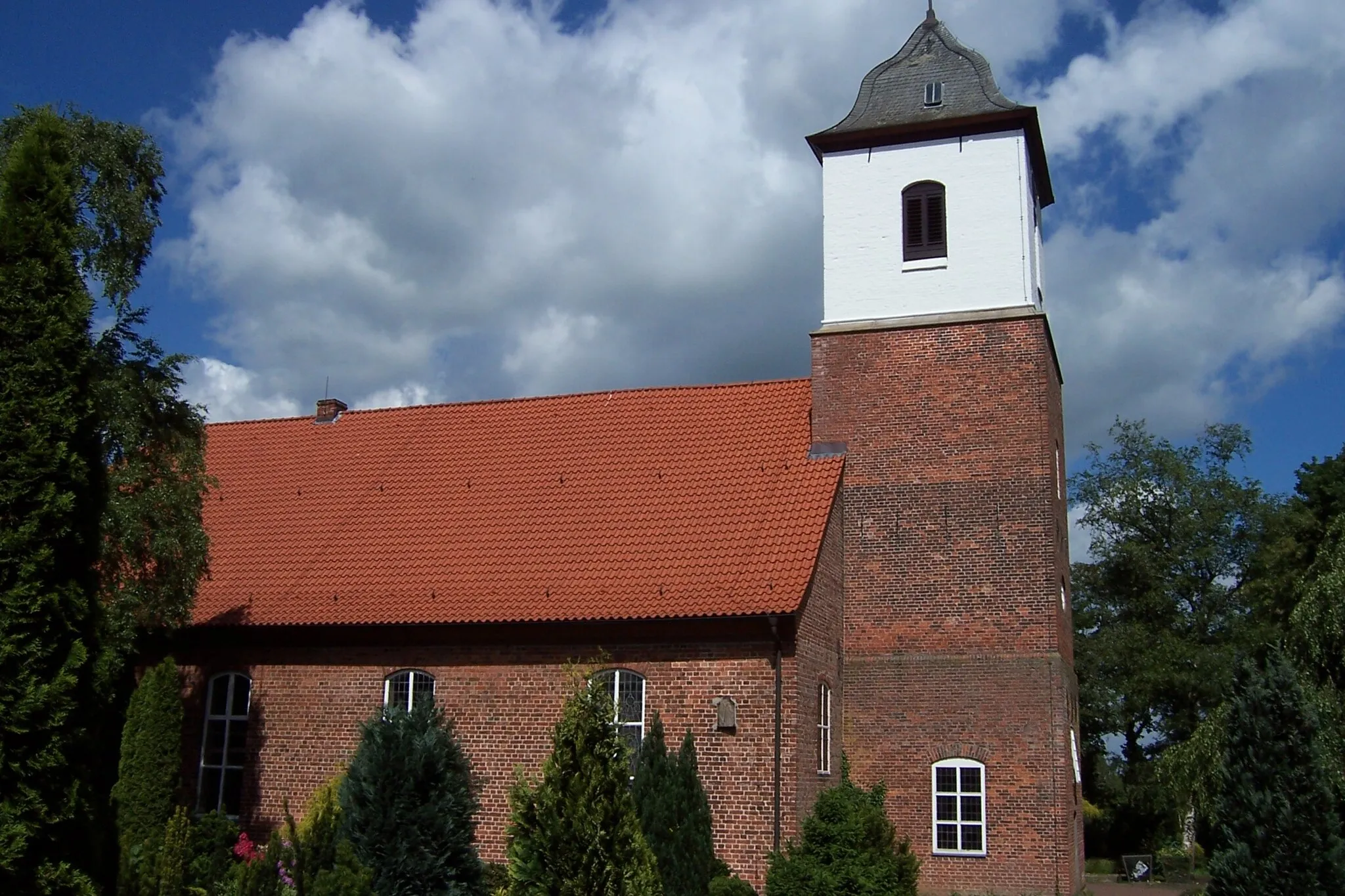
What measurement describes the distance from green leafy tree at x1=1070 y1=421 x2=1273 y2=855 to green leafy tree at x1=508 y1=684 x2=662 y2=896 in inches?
1120

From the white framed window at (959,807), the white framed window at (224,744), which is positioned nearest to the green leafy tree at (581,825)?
the white framed window at (959,807)

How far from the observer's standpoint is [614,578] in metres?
17.9

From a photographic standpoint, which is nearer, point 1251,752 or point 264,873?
point 264,873

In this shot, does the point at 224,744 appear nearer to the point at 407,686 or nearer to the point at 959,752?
the point at 407,686

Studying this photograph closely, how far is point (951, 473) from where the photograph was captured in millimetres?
18859

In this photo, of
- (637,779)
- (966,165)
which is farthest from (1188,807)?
(637,779)

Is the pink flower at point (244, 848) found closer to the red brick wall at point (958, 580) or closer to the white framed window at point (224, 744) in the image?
the white framed window at point (224, 744)

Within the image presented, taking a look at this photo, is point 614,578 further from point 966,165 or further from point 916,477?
point 966,165

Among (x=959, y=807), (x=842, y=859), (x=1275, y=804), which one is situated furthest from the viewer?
(x=959, y=807)

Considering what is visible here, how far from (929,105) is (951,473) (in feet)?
20.1

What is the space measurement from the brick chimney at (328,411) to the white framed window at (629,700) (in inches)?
360

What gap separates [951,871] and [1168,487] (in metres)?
26.6

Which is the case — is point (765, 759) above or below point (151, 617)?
below

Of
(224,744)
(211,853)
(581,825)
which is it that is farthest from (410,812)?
(224,744)
